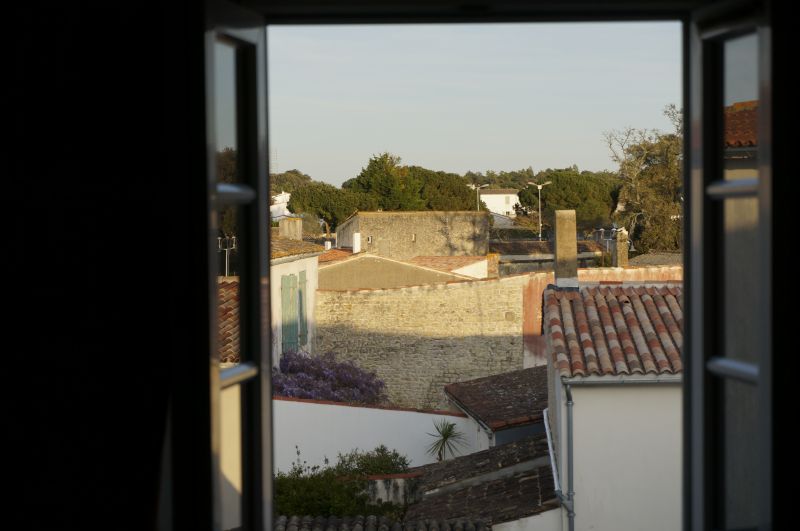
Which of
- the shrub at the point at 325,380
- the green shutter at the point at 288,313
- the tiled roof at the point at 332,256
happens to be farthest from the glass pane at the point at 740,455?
the tiled roof at the point at 332,256

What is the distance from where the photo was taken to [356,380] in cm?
1575

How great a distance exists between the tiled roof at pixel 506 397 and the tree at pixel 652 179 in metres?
13.1

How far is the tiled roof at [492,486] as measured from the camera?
8344mm

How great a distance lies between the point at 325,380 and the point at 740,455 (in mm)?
13702

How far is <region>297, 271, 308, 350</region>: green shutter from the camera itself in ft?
50.7

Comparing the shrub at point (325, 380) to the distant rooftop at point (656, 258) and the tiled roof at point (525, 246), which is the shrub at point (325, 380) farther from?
the tiled roof at point (525, 246)

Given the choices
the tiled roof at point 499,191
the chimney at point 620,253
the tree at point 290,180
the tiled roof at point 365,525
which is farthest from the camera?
the tiled roof at point 499,191

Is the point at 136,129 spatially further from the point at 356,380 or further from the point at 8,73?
the point at 356,380

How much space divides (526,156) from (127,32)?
2850 centimetres

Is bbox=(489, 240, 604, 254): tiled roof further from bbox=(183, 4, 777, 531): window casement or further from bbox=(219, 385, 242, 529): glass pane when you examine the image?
bbox=(219, 385, 242, 529): glass pane

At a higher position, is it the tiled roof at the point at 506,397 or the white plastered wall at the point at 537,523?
the tiled roof at the point at 506,397

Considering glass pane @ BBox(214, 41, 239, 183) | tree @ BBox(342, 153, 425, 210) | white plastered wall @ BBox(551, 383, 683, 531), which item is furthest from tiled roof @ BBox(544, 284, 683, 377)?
tree @ BBox(342, 153, 425, 210)

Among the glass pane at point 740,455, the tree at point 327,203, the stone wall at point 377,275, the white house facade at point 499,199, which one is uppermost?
the white house facade at point 499,199
